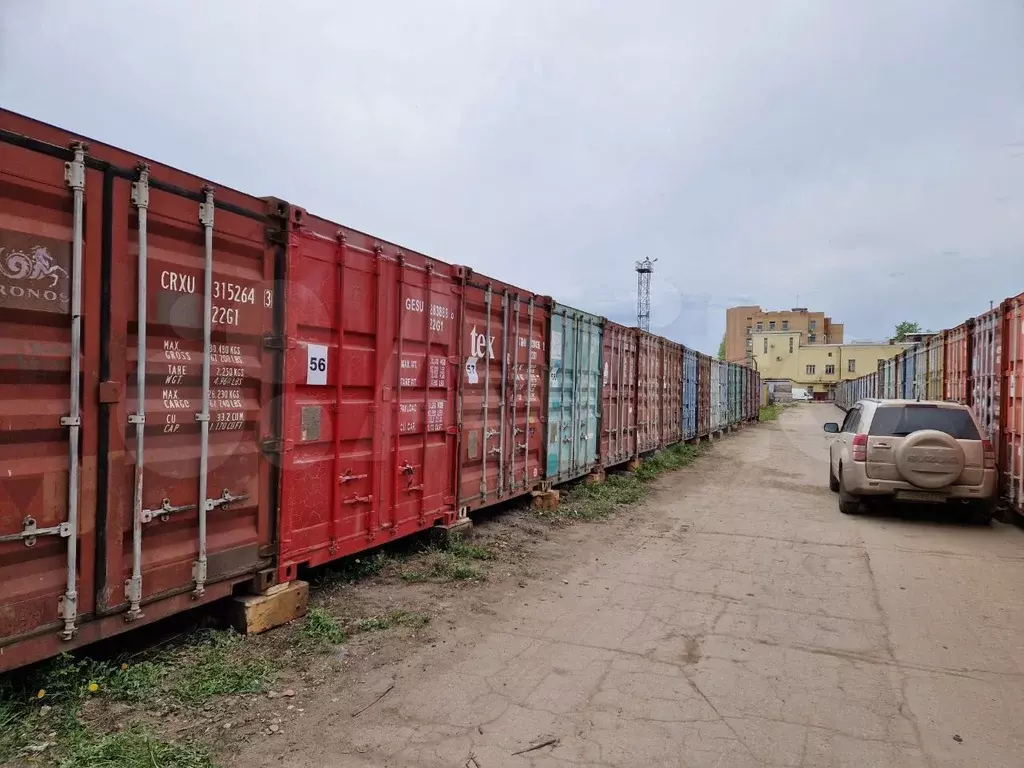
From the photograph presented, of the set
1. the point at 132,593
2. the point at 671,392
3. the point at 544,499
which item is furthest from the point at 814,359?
the point at 132,593

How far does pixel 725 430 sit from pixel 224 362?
2512 cm

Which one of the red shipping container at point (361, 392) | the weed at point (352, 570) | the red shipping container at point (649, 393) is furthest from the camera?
the red shipping container at point (649, 393)

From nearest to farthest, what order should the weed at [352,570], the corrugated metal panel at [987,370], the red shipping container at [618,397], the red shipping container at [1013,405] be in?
1. the weed at [352,570]
2. the red shipping container at [1013,405]
3. the corrugated metal panel at [987,370]
4. the red shipping container at [618,397]

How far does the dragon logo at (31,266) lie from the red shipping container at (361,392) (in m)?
1.58

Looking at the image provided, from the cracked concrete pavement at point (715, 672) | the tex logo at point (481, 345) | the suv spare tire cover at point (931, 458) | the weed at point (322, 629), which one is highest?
the tex logo at point (481, 345)

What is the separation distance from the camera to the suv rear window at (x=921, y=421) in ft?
29.0

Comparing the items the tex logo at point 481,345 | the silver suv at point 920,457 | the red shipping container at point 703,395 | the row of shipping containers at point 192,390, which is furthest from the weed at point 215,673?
the red shipping container at point 703,395

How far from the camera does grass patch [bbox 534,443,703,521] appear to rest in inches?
368

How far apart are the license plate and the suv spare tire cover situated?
0.16m

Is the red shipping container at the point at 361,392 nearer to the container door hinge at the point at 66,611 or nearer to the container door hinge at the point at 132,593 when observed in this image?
the container door hinge at the point at 132,593

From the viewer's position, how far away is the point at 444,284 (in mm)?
6789

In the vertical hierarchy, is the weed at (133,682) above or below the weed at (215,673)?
above

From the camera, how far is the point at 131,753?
9.77 feet

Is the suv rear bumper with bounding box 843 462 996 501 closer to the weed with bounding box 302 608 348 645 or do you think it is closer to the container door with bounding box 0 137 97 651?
the weed with bounding box 302 608 348 645
